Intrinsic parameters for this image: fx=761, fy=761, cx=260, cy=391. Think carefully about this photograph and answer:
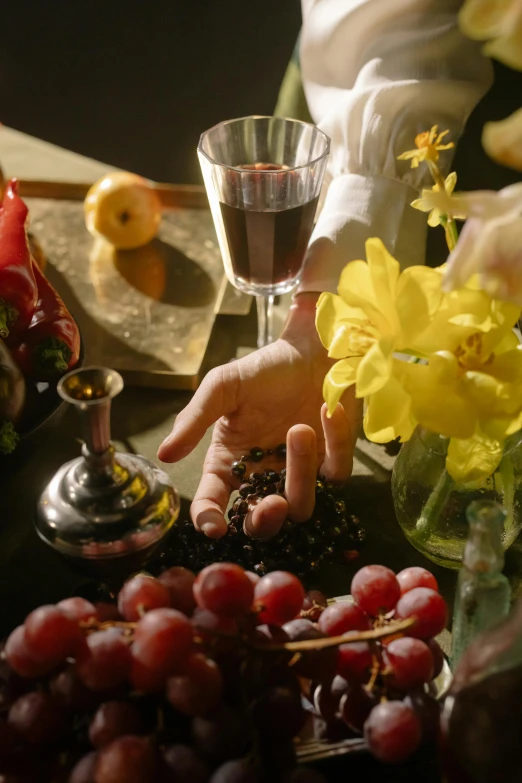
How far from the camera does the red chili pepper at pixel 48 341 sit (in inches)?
29.7

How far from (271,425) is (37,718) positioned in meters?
0.43

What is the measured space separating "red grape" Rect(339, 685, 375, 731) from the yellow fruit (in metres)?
0.80

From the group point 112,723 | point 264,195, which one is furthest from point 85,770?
point 264,195

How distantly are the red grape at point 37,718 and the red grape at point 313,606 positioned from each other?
0.17 meters

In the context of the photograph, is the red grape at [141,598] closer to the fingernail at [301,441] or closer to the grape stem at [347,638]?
the grape stem at [347,638]

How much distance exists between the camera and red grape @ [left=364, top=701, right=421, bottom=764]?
0.39 m

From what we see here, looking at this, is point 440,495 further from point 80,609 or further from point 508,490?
point 80,609

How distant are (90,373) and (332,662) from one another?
22cm

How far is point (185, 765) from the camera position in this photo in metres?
0.38

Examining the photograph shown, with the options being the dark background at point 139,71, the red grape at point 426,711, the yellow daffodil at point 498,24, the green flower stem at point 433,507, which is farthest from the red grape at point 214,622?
the dark background at point 139,71

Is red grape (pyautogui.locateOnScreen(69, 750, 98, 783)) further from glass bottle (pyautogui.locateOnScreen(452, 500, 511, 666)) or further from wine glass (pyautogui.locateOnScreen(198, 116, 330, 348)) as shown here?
wine glass (pyautogui.locateOnScreen(198, 116, 330, 348))

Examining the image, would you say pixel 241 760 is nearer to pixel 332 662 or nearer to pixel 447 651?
pixel 332 662

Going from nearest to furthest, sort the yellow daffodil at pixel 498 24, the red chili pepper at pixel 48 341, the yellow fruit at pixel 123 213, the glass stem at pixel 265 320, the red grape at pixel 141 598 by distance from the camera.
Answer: the yellow daffodil at pixel 498 24 → the red grape at pixel 141 598 → the red chili pepper at pixel 48 341 → the glass stem at pixel 265 320 → the yellow fruit at pixel 123 213

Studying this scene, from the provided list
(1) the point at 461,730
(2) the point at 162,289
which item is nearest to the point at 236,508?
(1) the point at 461,730
